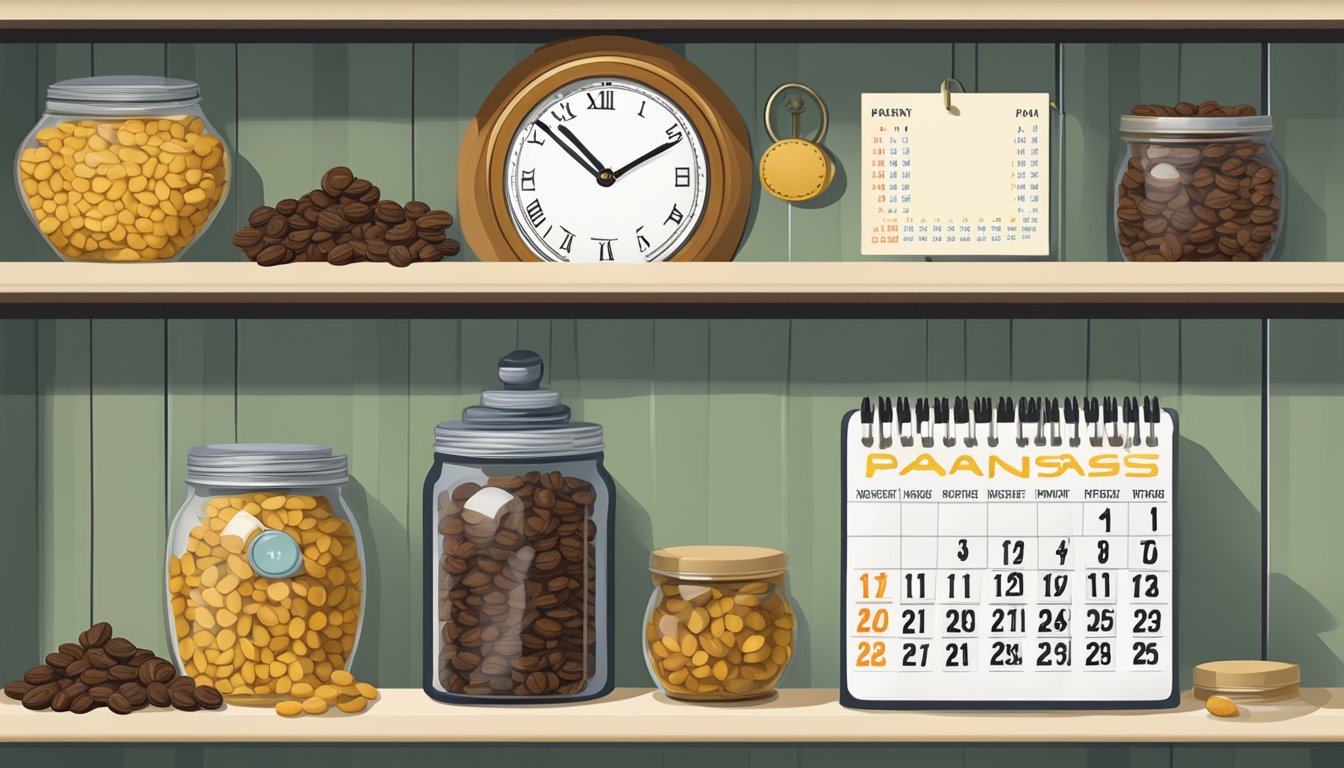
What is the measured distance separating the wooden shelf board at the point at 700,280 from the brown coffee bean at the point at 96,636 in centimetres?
32

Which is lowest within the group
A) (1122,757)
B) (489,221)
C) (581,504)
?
(1122,757)

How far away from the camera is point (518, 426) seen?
5.00ft

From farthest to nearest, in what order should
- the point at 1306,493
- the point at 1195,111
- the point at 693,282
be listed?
the point at 1306,493
the point at 1195,111
the point at 693,282

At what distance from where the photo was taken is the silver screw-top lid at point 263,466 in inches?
59.6

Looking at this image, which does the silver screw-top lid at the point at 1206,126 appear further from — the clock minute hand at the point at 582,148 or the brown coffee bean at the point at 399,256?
the brown coffee bean at the point at 399,256

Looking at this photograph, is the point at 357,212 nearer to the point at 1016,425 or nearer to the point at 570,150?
the point at 570,150

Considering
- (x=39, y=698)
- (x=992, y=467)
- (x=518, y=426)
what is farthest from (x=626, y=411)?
(x=39, y=698)

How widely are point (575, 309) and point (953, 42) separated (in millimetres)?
467

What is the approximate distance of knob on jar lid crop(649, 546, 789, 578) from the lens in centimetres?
149

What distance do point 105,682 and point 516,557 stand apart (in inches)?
15.6

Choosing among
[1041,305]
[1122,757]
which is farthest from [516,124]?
[1122,757]

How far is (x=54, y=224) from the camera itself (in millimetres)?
1524

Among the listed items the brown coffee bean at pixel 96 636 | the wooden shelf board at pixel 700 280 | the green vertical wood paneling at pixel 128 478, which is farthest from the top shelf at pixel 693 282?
the brown coffee bean at pixel 96 636
